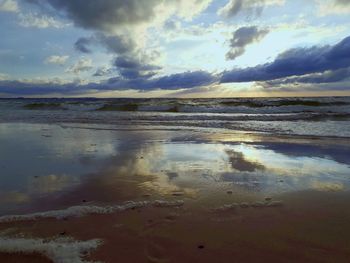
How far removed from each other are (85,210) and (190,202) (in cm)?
144

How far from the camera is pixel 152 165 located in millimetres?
7719

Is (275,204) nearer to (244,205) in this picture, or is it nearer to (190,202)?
(244,205)

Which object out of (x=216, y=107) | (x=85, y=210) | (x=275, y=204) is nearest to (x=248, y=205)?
(x=275, y=204)

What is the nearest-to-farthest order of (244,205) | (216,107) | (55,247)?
1. (55,247)
2. (244,205)
3. (216,107)

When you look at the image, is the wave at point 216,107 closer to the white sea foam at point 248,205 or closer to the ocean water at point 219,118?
the ocean water at point 219,118

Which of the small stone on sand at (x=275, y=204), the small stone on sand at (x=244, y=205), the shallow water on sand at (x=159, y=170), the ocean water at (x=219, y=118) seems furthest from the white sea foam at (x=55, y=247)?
the ocean water at (x=219, y=118)

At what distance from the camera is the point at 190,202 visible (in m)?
5.13

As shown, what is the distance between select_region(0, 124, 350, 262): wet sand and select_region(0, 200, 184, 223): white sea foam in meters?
0.07

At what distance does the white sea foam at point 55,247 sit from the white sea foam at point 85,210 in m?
0.62

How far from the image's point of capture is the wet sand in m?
3.65

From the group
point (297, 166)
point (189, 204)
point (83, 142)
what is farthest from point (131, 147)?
point (189, 204)

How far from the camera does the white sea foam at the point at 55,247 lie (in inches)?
136

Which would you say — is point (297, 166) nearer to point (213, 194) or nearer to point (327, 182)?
point (327, 182)

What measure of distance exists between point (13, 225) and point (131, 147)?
20.6 ft
